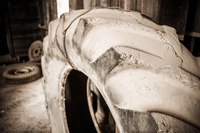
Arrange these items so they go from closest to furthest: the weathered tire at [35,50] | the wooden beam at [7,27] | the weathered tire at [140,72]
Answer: the weathered tire at [140,72]
the wooden beam at [7,27]
the weathered tire at [35,50]

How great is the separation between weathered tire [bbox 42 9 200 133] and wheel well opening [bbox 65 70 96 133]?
0.60 meters

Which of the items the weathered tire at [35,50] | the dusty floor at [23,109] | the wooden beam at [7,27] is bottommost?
the dusty floor at [23,109]

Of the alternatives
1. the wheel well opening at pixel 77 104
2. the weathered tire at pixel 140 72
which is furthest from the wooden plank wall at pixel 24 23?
the weathered tire at pixel 140 72

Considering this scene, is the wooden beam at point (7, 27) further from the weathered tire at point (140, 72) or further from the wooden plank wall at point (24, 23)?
the weathered tire at point (140, 72)

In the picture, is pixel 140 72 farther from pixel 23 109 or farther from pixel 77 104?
pixel 23 109

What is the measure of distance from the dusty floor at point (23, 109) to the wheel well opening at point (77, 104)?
73cm

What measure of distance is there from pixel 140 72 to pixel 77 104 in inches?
45.1

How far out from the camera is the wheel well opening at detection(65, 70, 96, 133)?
127 centimetres

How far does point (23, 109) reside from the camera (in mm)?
2480

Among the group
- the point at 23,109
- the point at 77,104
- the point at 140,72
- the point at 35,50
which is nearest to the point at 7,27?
the point at 35,50

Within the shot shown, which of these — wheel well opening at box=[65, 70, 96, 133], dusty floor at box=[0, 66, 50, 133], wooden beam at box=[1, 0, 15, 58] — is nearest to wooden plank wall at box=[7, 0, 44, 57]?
wooden beam at box=[1, 0, 15, 58]

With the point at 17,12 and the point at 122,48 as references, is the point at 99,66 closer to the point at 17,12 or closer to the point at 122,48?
the point at 122,48

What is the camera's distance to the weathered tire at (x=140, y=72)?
36cm

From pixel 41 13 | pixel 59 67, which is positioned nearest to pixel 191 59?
pixel 59 67
